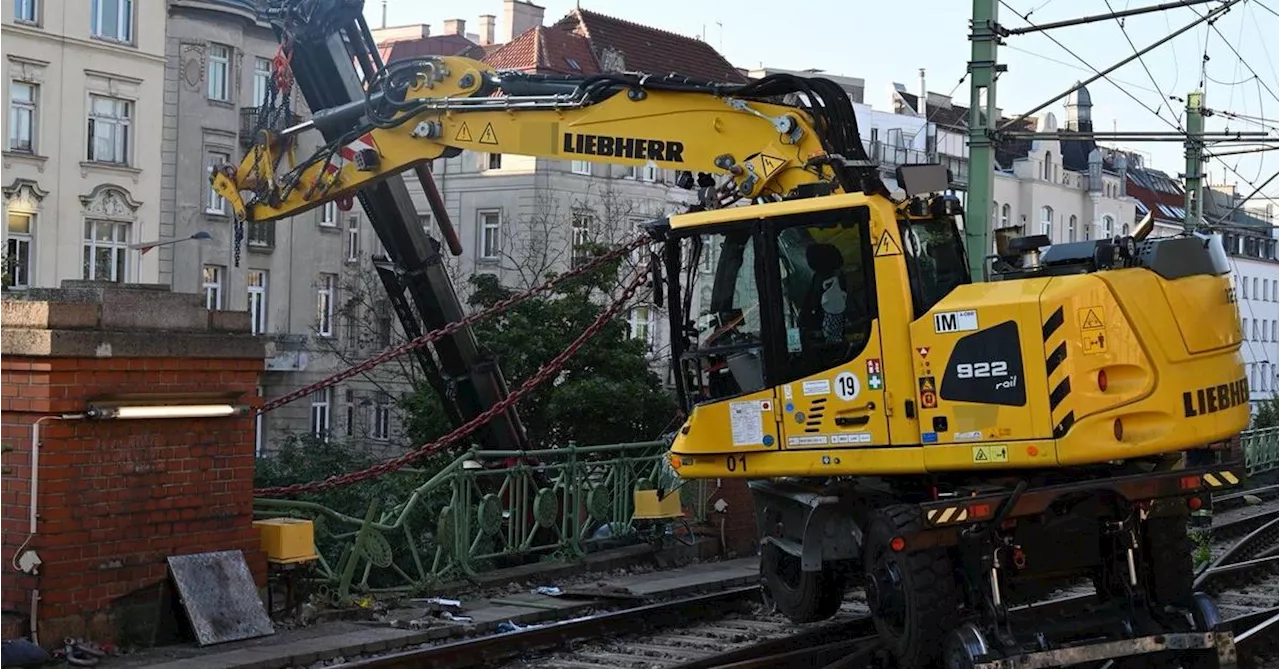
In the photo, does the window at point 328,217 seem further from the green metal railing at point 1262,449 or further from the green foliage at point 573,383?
the green foliage at point 573,383

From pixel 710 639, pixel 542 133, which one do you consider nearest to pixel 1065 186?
pixel 542 133

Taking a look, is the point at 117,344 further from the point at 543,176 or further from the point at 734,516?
the point at 543,176

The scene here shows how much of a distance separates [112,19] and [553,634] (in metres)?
37.4

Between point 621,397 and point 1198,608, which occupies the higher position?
point 621,397

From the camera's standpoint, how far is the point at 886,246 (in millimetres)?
10781

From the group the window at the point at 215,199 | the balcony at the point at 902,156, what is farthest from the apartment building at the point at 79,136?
the balcony at the point at 902,156

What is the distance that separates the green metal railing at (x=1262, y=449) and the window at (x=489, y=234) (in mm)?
A: 27403

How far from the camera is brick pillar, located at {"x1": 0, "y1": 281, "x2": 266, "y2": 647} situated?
10.8 meters

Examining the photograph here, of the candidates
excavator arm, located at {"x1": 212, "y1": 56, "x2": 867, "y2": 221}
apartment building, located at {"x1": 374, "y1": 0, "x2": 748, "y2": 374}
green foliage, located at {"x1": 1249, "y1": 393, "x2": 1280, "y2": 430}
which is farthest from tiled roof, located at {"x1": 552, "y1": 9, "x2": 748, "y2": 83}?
excavator arm, located at {"x1": 212, "y1": 56, "x2": 867, "y2": 221}

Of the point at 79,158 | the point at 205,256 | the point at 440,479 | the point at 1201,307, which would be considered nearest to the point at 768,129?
the point at 1201,307

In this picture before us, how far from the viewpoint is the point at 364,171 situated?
47.0 ft

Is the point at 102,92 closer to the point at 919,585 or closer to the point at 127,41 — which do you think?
the point at 127,41

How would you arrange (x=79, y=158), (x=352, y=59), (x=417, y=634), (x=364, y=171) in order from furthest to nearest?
(x=79, y=158) < (x=352, y=59) < (x=364, y=171) < (x=417, y=634)

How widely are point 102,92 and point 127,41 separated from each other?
177 centimetres
